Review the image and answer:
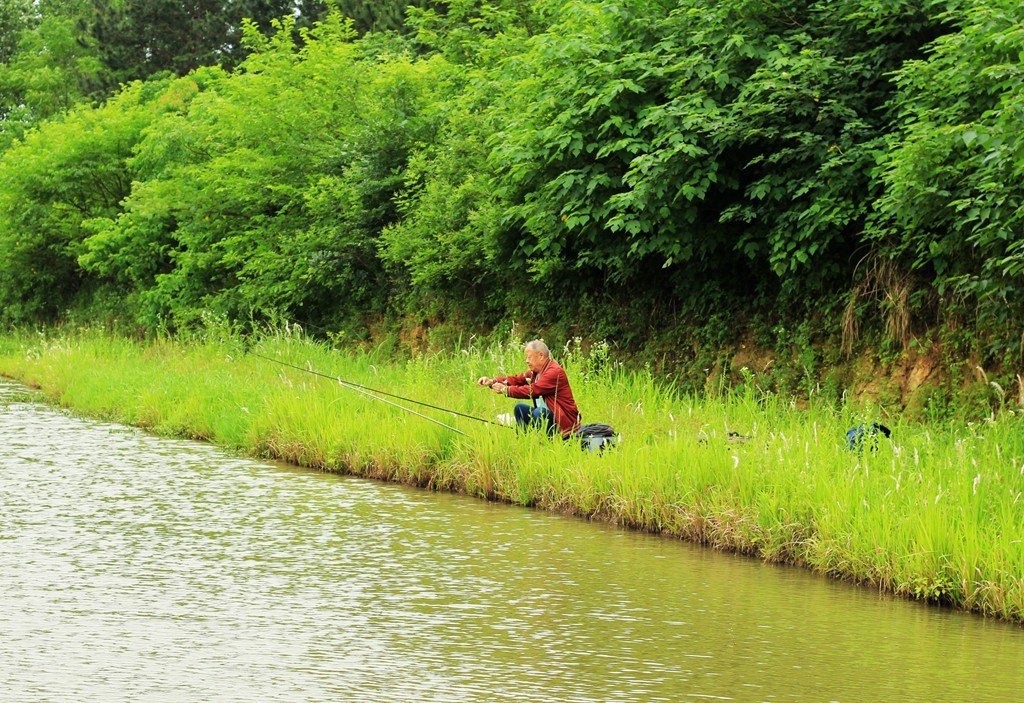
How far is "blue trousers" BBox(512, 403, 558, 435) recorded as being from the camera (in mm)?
12508

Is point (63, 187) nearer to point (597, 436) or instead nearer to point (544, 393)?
point (544, 393)

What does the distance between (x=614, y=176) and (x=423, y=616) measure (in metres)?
9.13

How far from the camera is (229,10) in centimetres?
5191

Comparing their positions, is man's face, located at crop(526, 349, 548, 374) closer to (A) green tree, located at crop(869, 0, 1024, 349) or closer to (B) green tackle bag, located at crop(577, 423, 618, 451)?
(B) green tackle bag, located at crop(577, 423, 618, 451)

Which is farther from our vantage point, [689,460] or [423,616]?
[689,460]

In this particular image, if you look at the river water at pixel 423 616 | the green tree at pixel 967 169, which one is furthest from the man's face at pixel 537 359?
the green tree at pixel 967 169

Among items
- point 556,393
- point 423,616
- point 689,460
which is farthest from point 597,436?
point 423,616

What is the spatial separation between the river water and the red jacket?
53.1 inches

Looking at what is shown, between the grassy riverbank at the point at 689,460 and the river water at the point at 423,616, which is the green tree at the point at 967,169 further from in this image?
the river water at the point at 423,616

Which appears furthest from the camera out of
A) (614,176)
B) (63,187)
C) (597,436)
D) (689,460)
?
(63,187)

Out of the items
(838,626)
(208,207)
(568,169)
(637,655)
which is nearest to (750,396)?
(568,169)

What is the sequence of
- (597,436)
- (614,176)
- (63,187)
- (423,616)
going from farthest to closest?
(63,187) < (614,176) < (597,436) < (423,616)

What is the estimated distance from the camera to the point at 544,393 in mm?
12703

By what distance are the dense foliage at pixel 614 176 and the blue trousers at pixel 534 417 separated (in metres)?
2.85
